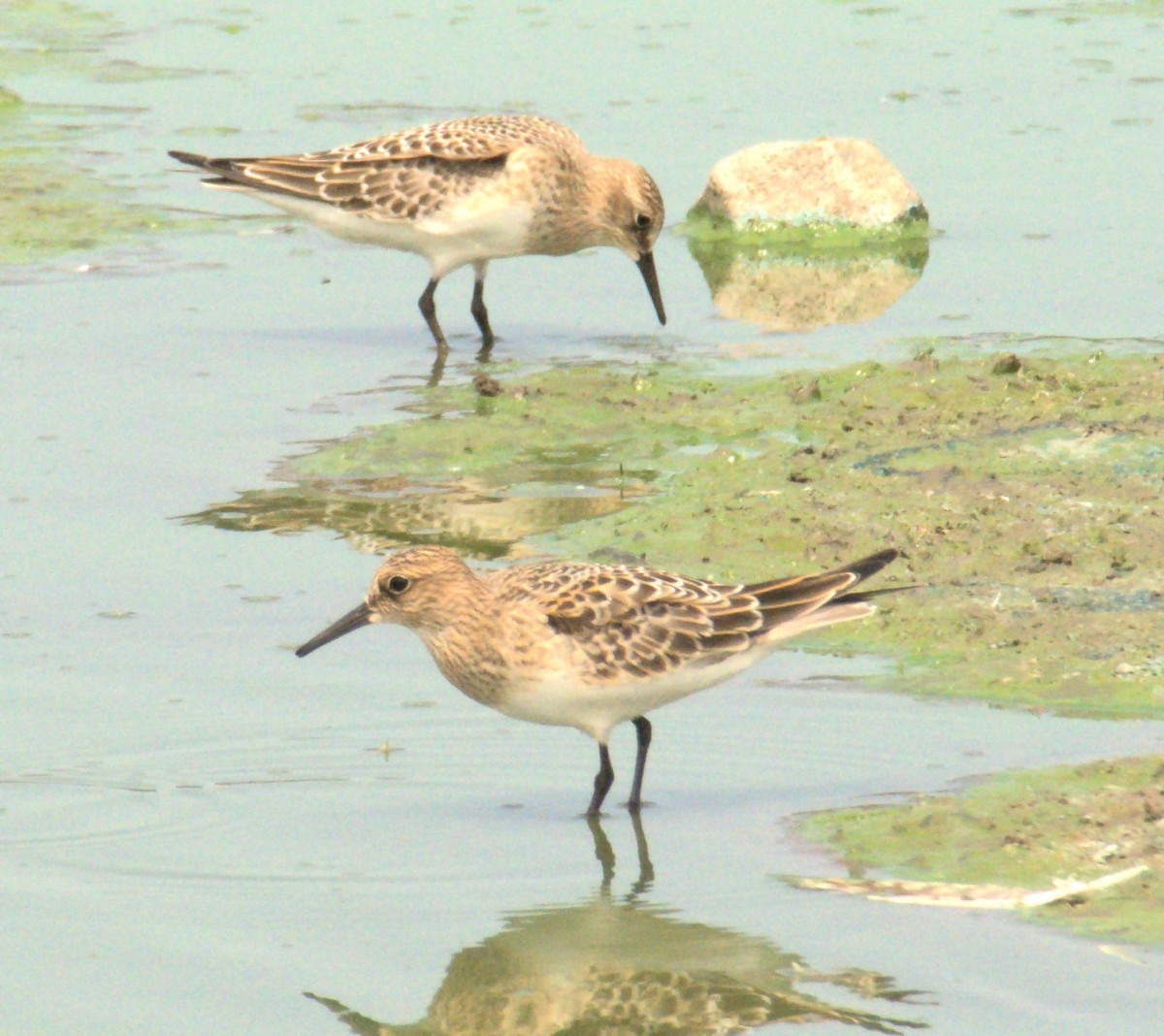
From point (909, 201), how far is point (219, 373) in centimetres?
602

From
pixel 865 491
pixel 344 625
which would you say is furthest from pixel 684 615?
pixel 865 491

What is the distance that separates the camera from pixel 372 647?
968cm

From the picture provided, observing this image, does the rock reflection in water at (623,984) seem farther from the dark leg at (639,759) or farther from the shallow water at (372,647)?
the dark leg at (639,759)

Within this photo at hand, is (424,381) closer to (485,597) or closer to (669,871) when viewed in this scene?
(485,597)

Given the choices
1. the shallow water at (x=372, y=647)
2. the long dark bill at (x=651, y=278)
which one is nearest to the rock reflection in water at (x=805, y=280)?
the shallow water at (x=372, y=647)

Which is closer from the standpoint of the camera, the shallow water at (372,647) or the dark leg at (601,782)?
the shallow water at (372,647)

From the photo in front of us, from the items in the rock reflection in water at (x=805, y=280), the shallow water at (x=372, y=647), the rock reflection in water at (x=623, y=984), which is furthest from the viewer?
the rock reflection in water at (x=805, y=280)

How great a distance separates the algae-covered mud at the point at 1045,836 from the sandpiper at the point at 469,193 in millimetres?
7534

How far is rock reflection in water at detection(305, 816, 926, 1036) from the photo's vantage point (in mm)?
6539

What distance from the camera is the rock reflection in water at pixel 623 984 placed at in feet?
21.5

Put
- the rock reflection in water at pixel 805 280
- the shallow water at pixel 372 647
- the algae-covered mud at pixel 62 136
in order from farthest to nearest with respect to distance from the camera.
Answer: the algae-covered mud at pixel 62 136, the rock reflection in water at pixel 805 280, the shallow water at pixel 372 647

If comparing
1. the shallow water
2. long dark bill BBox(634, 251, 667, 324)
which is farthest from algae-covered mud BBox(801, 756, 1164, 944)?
long dark bill BBox(634, 251, 667, 324)

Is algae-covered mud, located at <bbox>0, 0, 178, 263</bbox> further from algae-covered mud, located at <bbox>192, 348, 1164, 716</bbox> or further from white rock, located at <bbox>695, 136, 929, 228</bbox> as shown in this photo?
algae-covered mud, located at <bbox>192, 348, 1164, 716</bbox>

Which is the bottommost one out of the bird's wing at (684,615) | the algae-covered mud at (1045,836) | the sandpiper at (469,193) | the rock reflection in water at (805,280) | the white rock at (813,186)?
the rock reflection in water at (805,280)
